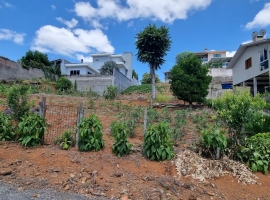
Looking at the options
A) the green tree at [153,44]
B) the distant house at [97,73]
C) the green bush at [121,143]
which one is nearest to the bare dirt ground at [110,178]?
the green bush at [121,143]

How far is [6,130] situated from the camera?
481 centimetres

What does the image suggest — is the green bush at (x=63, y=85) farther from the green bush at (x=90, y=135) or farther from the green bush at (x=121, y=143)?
the green bush at (x=121, y=143)

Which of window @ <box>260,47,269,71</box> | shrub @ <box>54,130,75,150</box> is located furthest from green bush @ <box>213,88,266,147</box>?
window @ <box>260,47,269,71</box>

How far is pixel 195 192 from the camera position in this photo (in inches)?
124

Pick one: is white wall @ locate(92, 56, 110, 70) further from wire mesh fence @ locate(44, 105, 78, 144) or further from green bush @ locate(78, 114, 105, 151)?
green bush @ locate(78, 114, 105, 151)

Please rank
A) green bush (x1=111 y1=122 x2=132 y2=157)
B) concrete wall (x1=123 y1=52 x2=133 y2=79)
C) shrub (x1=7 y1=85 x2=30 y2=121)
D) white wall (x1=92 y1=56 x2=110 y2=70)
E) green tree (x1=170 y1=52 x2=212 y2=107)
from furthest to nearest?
concrete wall (x1=123 y1=52 x2=133 y2=79) < white wall (x1=92 y1=56 x2=110 y2=70) < green tree (x1=170 y1=52 x2=212 y2=107) < shrub (x1=7 y1=85 x2=30 y2=121) < green bush (x1=111 y1=122 x2=132 y2=157)

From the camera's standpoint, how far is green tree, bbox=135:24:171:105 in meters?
14.1

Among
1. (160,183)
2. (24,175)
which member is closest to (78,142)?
(24,175)

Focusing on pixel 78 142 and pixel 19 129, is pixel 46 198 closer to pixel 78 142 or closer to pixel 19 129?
pixel 78 142

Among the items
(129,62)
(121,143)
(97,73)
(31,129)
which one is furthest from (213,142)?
(129,62)

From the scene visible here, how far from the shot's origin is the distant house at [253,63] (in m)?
12.8

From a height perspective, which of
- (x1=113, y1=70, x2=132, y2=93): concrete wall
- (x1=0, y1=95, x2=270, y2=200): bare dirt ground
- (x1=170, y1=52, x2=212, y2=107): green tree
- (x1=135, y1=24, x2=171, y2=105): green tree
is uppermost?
(x1=135, y1=24, x2=171, y2=105): green tree

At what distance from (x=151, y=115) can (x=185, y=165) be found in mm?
→ 4101

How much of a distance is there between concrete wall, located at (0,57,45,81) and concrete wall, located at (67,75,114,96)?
4.57 m
